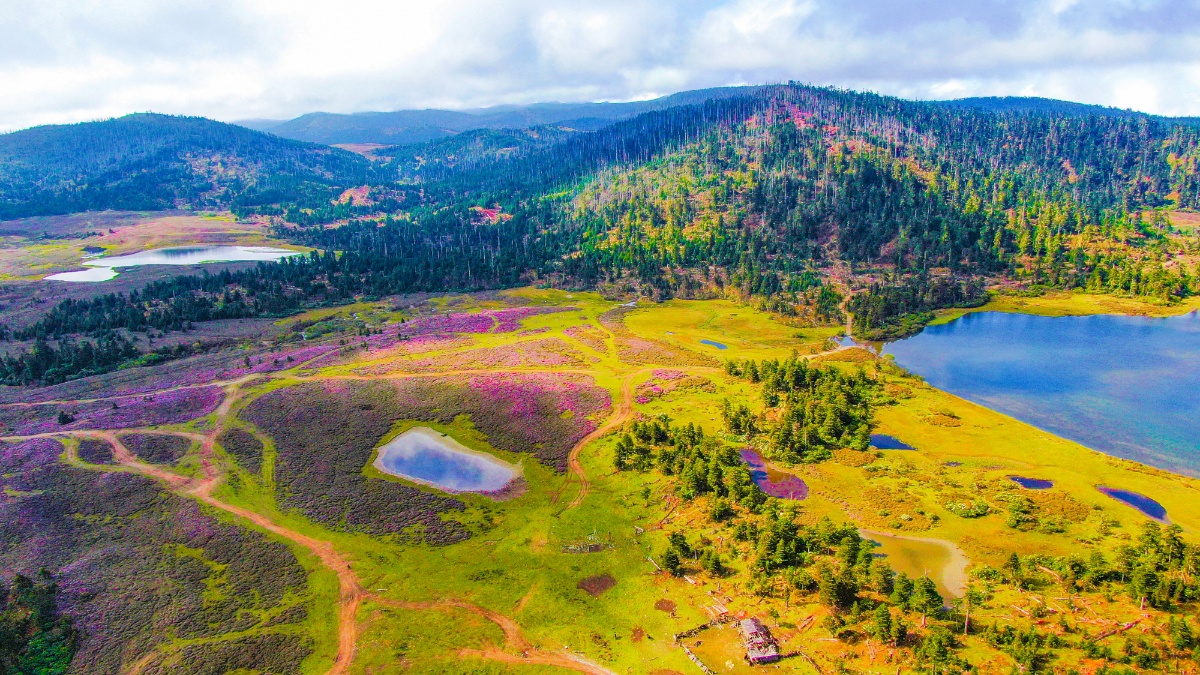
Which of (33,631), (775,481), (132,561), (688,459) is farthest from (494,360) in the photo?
(33,631)

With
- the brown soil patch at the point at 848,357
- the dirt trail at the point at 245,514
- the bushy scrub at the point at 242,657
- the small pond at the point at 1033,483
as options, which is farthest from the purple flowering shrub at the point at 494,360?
the small pond at the point at 1033,483

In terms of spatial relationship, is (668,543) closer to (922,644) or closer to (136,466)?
(922,644)

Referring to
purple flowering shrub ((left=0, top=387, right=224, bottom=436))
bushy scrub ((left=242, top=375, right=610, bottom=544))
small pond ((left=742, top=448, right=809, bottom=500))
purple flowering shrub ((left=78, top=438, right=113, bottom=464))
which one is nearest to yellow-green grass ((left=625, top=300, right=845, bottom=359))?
bushy scrub ((left=242, top=375, right=610, bottom=544))

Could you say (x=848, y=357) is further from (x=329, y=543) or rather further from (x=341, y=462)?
(x=329, y=543)

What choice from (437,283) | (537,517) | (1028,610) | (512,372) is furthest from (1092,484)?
(437,283)

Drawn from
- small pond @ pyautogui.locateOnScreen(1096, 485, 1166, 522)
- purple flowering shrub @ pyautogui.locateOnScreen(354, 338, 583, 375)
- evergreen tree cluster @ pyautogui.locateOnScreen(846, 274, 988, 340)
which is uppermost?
evergreen tree cluster @ pyautogui.locateOnScreen(846, 274, 988, 340)

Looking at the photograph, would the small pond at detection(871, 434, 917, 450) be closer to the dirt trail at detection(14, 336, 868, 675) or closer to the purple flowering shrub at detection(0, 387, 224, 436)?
the dirt trail at detection(14, 336, 868, 675)

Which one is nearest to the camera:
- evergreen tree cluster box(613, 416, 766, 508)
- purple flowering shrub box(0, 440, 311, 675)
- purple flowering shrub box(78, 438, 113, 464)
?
purple flowering shrub box(0, 440, 311, 675)

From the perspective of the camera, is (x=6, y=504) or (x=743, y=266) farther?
(x=743, y=266)
